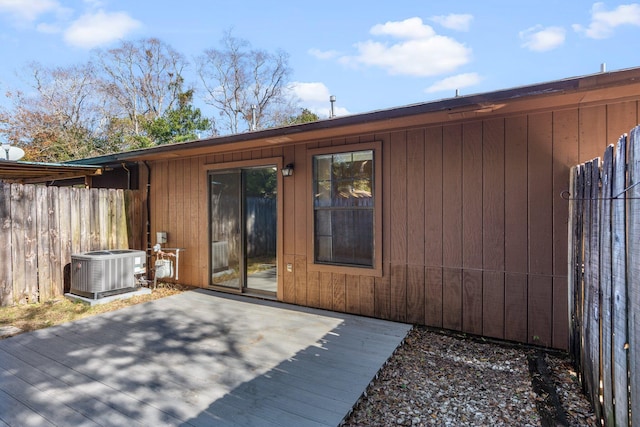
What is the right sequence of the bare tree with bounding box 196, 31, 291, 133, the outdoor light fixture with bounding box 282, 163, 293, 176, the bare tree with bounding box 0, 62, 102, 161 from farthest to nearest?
the bare tree with bounding box 196, 31, 291, 133, the bare tree with bounding box 0, 62, 102, 161, the outdoor light fixture with bounding box 282, 163, 293, 176

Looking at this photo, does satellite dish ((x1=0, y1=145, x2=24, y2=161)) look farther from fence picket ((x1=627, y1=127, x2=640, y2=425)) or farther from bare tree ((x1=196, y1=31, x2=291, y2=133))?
Result: bare tree ((x1=196, y1=31, x2=291, y2=133))

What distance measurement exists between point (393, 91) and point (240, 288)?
828 cm

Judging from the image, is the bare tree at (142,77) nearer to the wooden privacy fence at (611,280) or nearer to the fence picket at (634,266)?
the wooden privacy fence at (611,280)

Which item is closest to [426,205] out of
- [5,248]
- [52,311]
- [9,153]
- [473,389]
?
[473,389]

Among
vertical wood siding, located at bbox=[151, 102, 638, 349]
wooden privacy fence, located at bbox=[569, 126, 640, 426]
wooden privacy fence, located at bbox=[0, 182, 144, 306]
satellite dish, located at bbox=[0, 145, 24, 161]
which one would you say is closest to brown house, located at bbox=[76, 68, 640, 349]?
vertical wood siding, located at bbox=[151, 102, 638, 349]

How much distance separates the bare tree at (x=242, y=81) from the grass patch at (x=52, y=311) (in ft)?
44.3

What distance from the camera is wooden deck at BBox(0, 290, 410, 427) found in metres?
2.14

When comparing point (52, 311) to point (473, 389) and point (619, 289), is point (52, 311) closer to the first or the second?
point (473, 389)

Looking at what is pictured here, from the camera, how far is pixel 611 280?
1688 mm

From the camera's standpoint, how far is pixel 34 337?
3.40 meters

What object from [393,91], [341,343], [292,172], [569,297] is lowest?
[341,343]

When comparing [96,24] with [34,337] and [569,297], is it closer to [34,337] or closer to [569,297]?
[34,337]

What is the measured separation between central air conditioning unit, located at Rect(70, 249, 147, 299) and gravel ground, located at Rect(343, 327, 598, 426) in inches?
159

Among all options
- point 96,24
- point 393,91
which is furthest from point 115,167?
point 96,24
